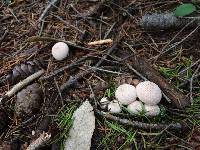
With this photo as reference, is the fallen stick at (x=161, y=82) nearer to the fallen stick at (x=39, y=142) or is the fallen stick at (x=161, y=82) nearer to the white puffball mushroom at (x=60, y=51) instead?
the white puffball mushroom at (x=60, y=51)

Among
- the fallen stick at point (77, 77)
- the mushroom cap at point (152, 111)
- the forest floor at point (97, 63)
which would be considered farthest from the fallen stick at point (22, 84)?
the mushroom cap at point (152, 111)

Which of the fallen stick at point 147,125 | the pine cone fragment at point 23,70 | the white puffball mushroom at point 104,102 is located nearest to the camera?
the fallen stick at point 147,125

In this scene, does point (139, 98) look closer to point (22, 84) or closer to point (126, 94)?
point (126, 94)

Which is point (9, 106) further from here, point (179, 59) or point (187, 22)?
point (187, 22)

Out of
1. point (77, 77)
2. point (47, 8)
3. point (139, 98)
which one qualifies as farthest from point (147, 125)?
point (47, 8)

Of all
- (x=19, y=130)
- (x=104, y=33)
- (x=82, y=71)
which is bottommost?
(x=19, y=130)

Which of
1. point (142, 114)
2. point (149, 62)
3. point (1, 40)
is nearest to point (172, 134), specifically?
point (142, 114)
